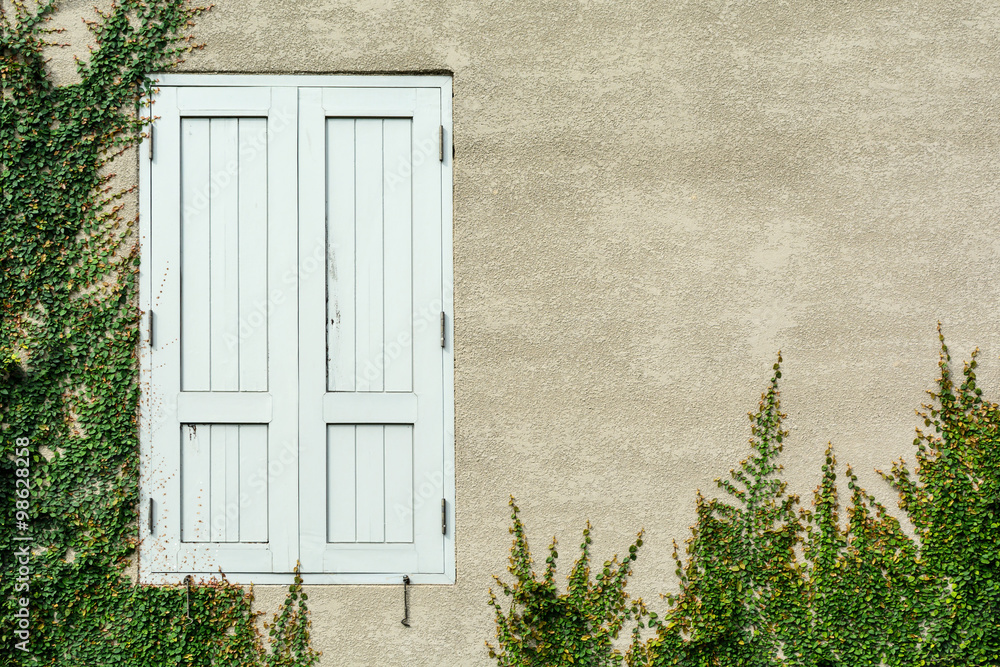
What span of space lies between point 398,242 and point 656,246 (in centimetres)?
155

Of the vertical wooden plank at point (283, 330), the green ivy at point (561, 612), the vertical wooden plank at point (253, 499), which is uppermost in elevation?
the vertical wooden plank at point (283, 330)

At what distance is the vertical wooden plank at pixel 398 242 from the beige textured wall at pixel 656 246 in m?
0.32

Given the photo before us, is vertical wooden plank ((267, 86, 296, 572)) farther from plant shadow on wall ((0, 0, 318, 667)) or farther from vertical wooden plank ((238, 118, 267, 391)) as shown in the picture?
plant shadow on wall ((0, 0, 318, 667))

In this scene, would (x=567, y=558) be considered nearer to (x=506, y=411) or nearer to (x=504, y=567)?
(x=504, y=567)

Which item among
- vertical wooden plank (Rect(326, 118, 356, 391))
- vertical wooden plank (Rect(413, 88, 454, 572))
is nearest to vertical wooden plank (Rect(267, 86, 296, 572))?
vertical wooden plank (Rect(326, 118, 356, 391))

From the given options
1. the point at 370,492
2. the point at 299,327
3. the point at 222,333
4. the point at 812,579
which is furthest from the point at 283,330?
the point at 812,579

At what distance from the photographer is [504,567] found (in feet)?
14.2

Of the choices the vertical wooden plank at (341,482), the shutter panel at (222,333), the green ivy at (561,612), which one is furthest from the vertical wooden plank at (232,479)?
the green ivy at (561,612)

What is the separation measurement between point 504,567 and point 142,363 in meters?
2.48

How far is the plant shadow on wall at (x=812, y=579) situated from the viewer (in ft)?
13.9

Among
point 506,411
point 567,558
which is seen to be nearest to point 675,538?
point 567,558

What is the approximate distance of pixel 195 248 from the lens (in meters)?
4.38

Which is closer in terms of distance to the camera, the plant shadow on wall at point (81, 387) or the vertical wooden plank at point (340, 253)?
the plant shadow on wall at point (81, 387)

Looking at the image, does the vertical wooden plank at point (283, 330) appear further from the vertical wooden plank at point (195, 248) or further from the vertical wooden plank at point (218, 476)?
the vertical wooden plank at point (195, 248)
